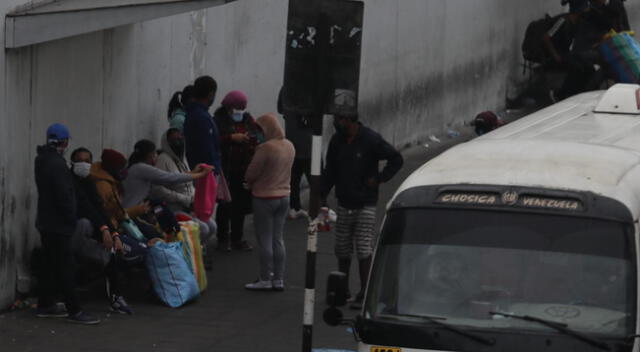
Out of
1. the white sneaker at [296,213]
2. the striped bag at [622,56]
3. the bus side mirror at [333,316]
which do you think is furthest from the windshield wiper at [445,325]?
the striped bag at [622,56]

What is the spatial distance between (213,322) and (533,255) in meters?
5.01

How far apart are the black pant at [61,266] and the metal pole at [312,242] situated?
107 inches

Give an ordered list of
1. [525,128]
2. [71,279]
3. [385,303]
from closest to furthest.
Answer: [385,303] < [525,128] < [71,279]

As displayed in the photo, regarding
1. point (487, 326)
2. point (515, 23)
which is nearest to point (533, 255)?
point (487, 326)

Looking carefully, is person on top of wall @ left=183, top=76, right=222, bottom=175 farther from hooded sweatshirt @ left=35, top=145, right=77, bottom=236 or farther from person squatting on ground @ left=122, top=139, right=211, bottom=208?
hooded sweatshirt @ left=35, top=145, right=77, bottom=236

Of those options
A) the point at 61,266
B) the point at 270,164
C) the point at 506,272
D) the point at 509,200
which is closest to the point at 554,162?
the point at 509,200

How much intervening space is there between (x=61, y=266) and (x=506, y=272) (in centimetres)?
514

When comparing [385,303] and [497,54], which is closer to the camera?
[385,303]

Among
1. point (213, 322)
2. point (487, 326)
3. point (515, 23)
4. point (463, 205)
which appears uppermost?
point (515, 23)

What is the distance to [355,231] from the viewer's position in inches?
502

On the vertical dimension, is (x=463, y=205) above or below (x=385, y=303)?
above

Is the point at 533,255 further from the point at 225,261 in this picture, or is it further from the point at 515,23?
the point at 515,23

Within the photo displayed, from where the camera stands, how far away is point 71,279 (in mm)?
11914

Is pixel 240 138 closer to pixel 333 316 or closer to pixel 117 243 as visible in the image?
pixel 117 243
